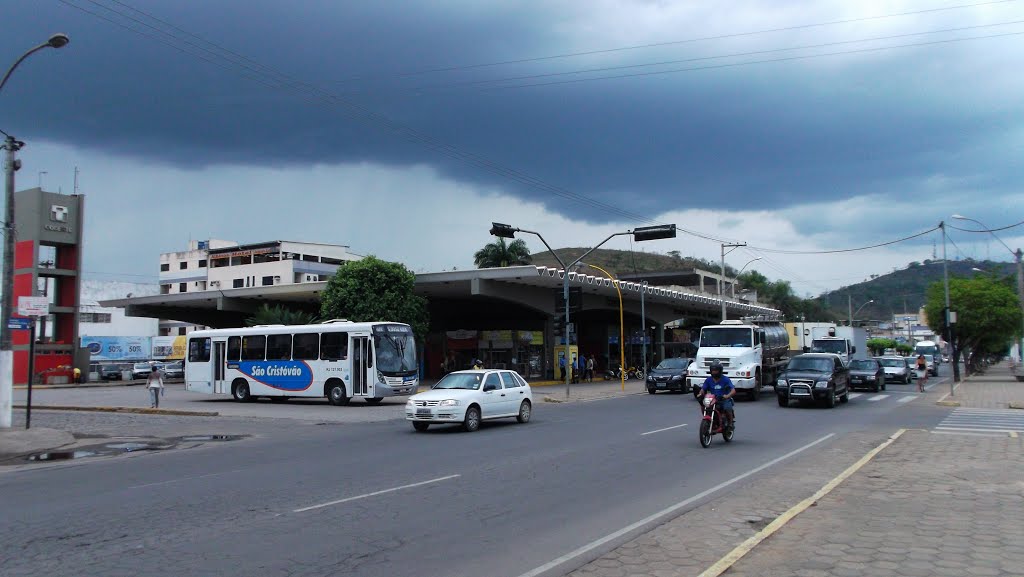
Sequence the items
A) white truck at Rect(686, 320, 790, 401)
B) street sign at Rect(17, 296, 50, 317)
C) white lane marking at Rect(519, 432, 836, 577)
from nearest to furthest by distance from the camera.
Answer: white lane marking at Rect(519, 432, 836, 577) → street sign at Rect(17, 296, 50, 317) → white truck at Rect(686, 320, 790, 401)

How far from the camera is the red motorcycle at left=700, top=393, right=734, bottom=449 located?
15055 mm

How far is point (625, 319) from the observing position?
7138cm

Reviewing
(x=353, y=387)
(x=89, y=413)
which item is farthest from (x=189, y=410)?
(x=353, y=387)

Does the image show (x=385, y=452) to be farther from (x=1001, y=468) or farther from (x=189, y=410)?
(x=189, y=410)

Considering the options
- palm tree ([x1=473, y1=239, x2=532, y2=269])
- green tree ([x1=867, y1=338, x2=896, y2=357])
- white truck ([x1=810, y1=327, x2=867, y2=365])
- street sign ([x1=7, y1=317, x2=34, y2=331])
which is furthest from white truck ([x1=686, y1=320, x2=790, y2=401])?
green tree ([x1=867, y1=338, x2=896, y2=357])

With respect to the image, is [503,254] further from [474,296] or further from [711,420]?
[711,420]

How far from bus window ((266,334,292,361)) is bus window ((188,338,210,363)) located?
155 inches

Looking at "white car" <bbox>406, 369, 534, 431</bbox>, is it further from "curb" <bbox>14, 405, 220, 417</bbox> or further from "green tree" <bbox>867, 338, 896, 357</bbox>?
"green tree" <bbox>867, 338, 896, 357</bbox>

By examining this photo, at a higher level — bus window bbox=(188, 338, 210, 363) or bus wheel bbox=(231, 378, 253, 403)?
bus window bbox=(188, 338, 210, 363)

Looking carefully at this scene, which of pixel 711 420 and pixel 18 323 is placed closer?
pixel 711 420

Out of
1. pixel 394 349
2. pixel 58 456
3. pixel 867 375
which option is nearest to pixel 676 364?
pixel 867 375

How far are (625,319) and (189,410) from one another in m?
48.9

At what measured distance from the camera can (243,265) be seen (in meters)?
92.8

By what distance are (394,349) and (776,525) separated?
2262cm
